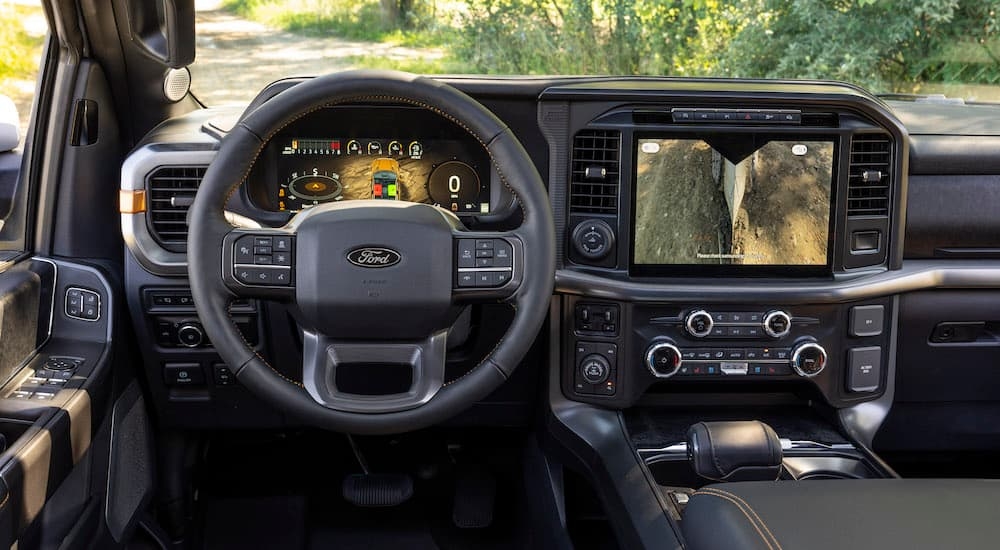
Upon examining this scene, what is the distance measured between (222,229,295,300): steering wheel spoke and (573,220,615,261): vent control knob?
2.52ft

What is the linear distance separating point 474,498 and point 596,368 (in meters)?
0.82

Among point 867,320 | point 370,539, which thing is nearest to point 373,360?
point 370,539

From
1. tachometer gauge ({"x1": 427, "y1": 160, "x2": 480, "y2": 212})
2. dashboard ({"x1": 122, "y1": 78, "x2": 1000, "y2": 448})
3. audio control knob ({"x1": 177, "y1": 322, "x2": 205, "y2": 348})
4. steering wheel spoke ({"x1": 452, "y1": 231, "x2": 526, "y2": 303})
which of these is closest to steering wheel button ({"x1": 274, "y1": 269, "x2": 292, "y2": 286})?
steering wheel spoke ({"x1": 452, "y1": 231, "x2": 526, "y2": 303})

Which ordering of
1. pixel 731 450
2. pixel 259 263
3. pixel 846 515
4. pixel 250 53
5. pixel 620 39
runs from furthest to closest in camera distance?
pixel 620 39
pixel 250 53
pixel 731 450
pixel 259 263
pixel 846 515

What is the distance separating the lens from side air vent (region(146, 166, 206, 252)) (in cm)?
229

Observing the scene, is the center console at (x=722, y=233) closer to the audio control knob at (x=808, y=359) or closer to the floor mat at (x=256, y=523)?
the audio control knob at (x=808, y=359)

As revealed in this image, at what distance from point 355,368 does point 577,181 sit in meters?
0.76

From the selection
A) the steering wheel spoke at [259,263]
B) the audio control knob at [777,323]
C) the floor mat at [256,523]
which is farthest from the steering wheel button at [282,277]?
the floor mat at [256,523]

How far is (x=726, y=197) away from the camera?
7.56 ft

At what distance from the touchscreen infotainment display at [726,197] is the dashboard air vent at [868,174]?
69 mm

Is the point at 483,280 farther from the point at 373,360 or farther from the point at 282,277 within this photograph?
the point at 282,277

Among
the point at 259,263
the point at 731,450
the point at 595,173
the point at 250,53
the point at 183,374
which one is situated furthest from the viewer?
the point at 250,53

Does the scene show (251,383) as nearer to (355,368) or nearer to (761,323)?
(355,368)

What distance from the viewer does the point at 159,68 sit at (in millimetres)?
2506
